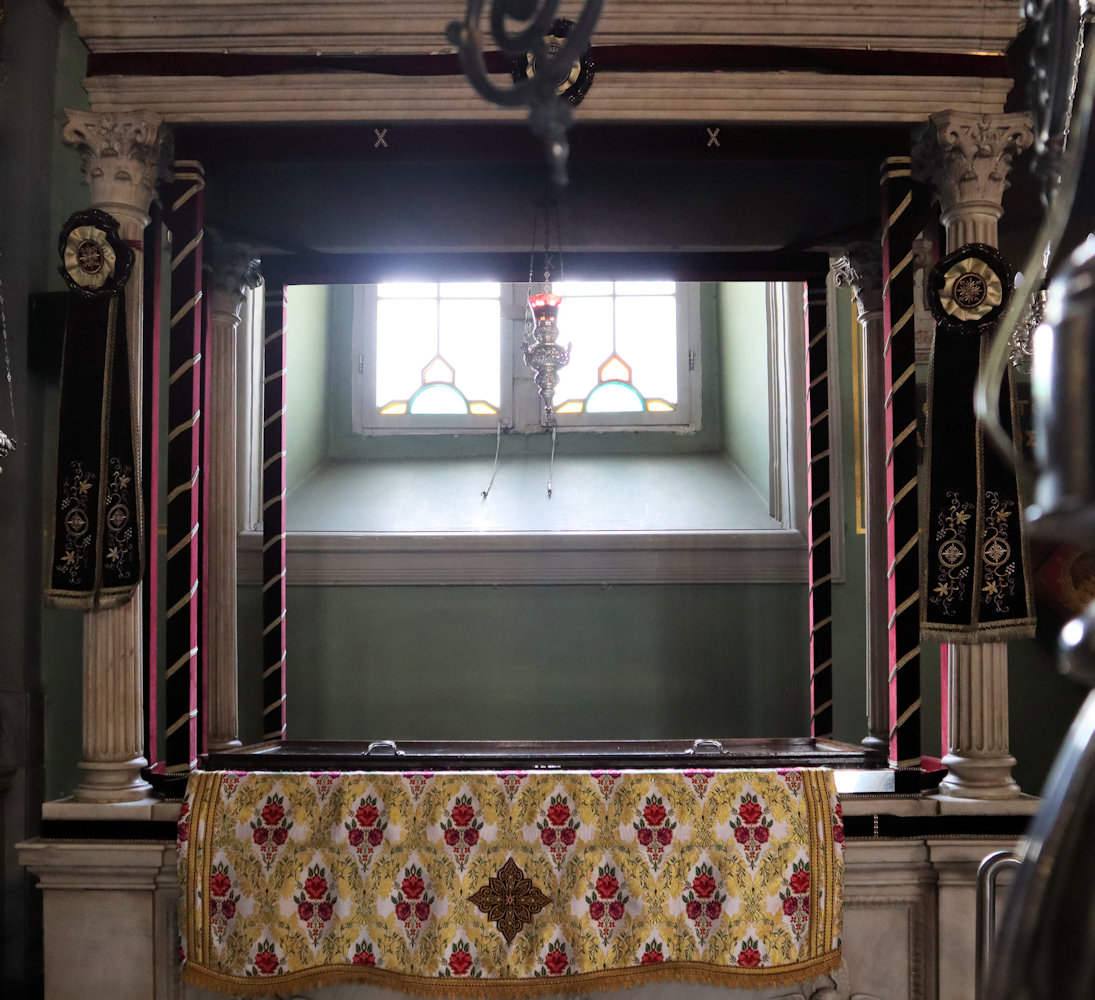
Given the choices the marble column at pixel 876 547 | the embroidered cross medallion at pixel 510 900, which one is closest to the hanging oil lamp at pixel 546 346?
the marble column at pixel 876 547

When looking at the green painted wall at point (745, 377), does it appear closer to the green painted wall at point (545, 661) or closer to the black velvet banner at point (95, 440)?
the green painted wall at point (545, 661)

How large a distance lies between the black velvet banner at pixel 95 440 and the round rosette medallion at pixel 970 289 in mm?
2628

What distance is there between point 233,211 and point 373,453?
230cm

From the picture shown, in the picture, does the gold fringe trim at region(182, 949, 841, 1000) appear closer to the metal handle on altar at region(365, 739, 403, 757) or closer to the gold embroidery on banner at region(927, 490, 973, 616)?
the metal handle on altar at region(365, 739, 403, 757)

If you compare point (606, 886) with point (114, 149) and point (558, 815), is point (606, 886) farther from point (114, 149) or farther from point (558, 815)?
point (114, 149)

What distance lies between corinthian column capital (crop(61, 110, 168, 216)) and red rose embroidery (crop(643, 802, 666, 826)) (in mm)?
2544

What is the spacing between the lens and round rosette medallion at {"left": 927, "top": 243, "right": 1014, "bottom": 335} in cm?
350

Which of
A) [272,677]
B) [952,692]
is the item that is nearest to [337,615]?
[272,677]

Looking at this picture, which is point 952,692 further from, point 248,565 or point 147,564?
point 248,565

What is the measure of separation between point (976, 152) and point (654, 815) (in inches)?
93.9

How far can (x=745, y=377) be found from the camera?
6.39 m

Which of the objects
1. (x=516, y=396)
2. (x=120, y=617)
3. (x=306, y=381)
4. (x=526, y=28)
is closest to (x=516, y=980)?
(x=120, y=617)

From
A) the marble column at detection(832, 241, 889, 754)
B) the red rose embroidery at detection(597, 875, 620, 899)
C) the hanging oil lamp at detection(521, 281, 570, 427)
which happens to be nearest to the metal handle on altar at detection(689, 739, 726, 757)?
the marble column at detection(832, 241, 889, 754)

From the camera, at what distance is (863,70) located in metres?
3.64
